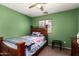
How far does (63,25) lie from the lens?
1.02m

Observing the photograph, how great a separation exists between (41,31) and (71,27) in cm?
42

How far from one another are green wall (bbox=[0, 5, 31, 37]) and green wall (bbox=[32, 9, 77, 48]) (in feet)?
0.46

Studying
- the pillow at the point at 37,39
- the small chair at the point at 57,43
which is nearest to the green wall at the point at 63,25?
the small chair at the point at 57,43

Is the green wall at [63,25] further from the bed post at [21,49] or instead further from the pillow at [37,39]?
the bed post at [21,49]

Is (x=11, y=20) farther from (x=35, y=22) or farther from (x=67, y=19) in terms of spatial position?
(x=67, y=19)

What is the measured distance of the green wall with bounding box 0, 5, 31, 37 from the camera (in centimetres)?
89

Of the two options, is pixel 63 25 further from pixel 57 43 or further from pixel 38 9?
pixel 38 9

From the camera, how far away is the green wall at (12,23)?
0.89 m

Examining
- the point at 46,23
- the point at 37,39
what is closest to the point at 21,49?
the point at 37,39

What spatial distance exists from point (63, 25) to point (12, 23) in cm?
67

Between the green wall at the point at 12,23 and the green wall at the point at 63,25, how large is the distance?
0.14 metres

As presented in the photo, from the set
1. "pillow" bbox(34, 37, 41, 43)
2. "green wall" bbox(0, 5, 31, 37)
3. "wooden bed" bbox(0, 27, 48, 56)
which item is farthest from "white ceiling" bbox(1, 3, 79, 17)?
"pillow" bbox(34, 37, 41, 43)

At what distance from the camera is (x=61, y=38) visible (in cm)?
103

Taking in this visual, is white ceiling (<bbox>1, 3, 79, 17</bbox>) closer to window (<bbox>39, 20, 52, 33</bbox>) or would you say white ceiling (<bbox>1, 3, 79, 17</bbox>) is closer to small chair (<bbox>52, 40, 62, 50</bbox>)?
window (<bbox>39, 20, 52, 33</bbox>)
